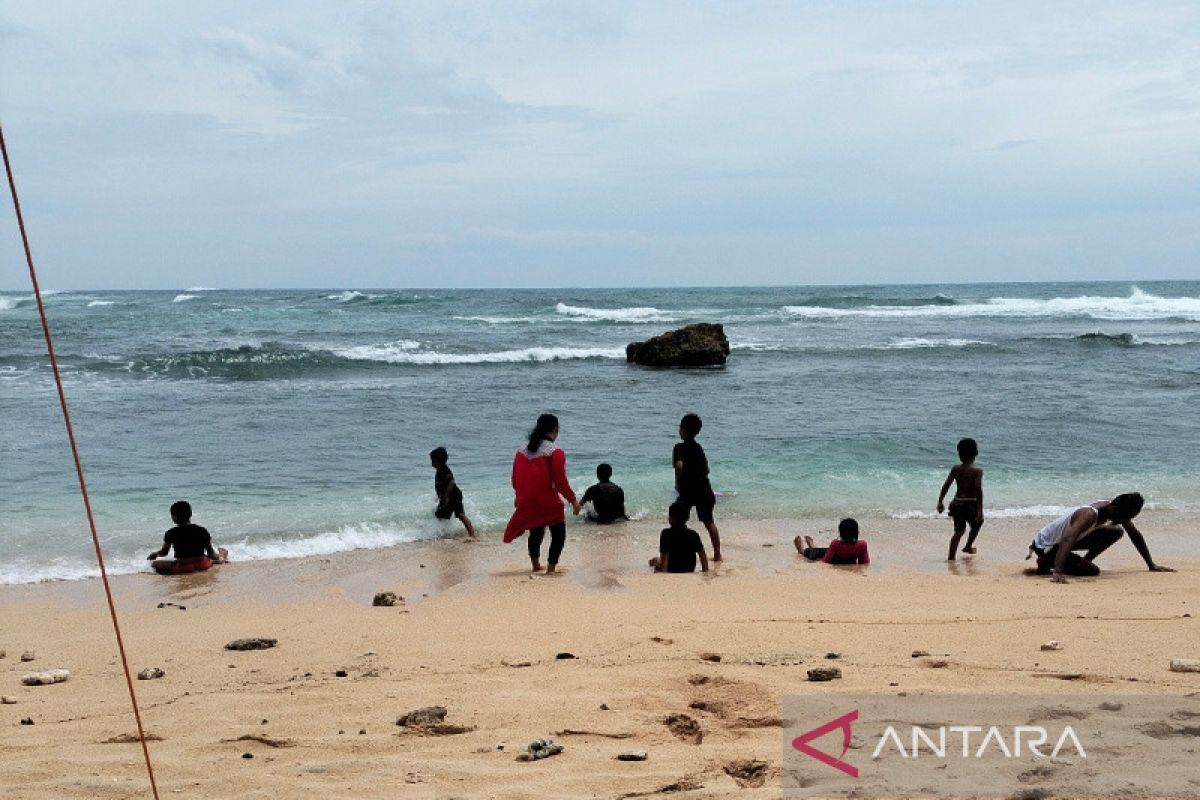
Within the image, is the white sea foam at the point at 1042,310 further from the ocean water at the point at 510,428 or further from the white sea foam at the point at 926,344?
the ocean water at the point at 510,428

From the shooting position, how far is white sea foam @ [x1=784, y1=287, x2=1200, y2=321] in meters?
50.4

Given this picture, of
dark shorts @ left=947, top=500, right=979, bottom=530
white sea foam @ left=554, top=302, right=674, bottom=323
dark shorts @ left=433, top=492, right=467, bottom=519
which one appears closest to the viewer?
dark shorts @ left=947, top=500, right=979, bottom=530

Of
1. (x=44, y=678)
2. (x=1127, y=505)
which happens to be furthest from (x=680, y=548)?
(x=44, y=678)

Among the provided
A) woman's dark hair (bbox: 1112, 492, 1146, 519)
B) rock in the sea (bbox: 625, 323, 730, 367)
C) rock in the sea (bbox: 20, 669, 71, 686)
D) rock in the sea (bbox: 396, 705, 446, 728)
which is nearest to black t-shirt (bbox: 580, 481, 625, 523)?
woman's dark hair (bbox: 1112, 492, 1146, 519)

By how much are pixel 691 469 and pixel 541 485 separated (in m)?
1.30

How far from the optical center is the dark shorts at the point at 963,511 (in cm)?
866

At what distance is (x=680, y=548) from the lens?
7.97 m

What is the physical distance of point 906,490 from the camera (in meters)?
11.4

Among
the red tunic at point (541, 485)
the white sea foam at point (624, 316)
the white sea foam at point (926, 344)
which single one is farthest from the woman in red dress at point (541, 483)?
the white sea foam at point (624, 316)

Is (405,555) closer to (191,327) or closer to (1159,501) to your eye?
(1159,501)

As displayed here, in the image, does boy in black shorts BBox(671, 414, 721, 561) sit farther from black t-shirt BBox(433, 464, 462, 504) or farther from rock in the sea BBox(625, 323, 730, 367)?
rock in the sea BBox(625, 323, 730, 367)

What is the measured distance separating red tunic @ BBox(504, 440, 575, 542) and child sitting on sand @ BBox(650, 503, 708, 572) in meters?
0.86

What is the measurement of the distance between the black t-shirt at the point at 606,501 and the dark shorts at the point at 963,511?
3253 mm

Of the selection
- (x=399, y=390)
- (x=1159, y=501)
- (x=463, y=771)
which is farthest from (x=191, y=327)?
(x=463, y=771)
